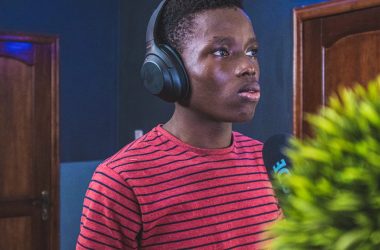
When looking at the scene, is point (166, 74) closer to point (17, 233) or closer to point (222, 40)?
point (222, 40)

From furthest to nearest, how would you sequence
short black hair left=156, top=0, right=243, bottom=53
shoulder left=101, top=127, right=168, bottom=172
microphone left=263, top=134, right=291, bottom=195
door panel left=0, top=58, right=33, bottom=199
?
door panel left=0, top=58, right=33, bottom=199 → short black hair left=156, top=0, right=243, bottom=53 → shoulder left=101, top=127, right=168, bottom=172 → microphone left=263, top=134, right=291, bottom=195

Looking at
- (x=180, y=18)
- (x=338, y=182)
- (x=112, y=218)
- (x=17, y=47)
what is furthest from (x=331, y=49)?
(x=338, y=182)

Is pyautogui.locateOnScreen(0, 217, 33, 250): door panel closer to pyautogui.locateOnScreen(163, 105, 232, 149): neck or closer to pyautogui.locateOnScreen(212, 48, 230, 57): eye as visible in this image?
pyautogui.locateOnScreen(163, 105, 232, 149): neck

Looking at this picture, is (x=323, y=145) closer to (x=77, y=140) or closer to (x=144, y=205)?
(x=144, y=205)

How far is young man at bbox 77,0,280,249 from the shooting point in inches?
33.9

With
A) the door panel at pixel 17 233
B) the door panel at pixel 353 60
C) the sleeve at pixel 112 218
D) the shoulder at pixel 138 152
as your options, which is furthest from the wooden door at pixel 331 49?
the door panel at pixel 17 233

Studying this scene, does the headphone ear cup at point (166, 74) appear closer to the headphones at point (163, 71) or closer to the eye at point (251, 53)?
A: the headphones at point (163, 71)

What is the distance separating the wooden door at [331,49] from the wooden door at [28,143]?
2.15m

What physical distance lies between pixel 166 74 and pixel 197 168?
0.64ft

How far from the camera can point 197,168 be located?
0.95m

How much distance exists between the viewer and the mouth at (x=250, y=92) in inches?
35.9

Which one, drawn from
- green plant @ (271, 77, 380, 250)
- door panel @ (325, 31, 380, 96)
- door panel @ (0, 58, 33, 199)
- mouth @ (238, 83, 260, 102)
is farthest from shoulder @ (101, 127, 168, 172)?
door panel @ (0, 58, 33, 199)

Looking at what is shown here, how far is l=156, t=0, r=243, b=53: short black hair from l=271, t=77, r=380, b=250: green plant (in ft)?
2.62

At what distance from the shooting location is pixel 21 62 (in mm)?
4355
